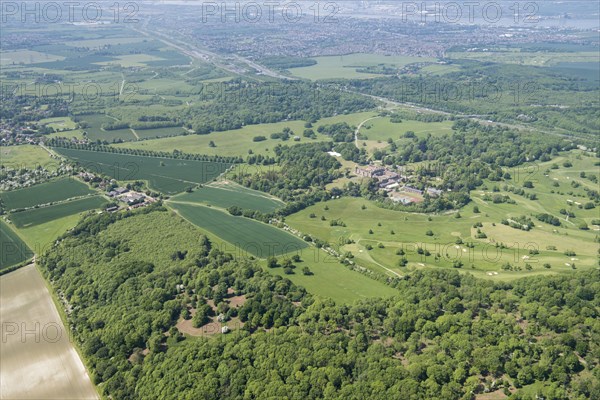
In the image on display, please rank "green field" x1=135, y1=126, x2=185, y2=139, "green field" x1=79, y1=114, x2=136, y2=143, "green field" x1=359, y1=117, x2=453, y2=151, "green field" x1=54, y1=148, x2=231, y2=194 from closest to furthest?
"green field" x1=54, y1=148, x2=231, y2=194 → "green field" x1=359, y1=117, x2=453, y2=151 → "green field" x1=79, y1=114, x2=136, y2=143 → "green field" x1=135, y1=126, x2=185, y2=139

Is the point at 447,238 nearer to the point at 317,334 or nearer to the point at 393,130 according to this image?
the point at 317,334

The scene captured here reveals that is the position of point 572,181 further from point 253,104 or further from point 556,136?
point 253,104

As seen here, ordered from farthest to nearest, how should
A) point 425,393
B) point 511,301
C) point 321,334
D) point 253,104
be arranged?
point 253,104
point 511,301
point 321,334
point 425,393

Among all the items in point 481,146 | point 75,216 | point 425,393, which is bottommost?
point 425,393

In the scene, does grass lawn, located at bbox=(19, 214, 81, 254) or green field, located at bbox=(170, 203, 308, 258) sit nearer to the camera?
green field, located at bbox=(170, 203, 308, 258)

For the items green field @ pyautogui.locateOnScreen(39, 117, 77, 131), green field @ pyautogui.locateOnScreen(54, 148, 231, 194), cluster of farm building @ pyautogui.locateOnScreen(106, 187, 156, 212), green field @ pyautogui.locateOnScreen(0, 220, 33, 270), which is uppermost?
green field @ pyautogui.locateOnScreen(39, 117, 77, 131)

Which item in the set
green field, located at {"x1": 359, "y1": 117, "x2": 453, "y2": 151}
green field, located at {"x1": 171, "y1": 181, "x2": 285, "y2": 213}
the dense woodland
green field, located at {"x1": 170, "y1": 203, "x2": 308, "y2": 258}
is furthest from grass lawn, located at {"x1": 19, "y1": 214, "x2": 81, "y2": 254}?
green field, located at {"x1": 359, "y1": 117, "x2": 453, "y2": 151}

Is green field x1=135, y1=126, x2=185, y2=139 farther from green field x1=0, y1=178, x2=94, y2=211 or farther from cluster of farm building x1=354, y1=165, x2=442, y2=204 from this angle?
cluster of farm building x1=354, y1=165, x2=442, y2=204

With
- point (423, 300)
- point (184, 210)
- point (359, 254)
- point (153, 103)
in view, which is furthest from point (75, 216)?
point (153, 103)
